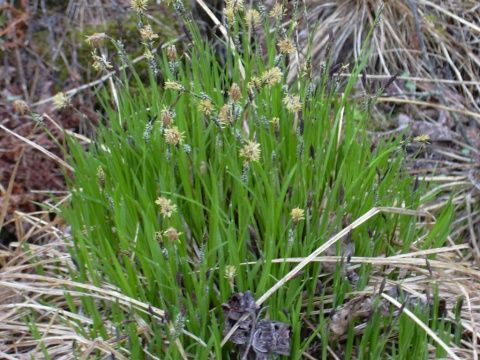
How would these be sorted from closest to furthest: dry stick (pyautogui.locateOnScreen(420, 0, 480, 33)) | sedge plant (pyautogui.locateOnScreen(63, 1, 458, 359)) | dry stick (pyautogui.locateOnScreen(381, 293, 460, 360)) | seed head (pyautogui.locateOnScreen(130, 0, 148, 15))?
dry stick (pyautogui.locateOnScreen(381, 293, 460, 360)), sedge plant (pyautogui.locateOnScreen(63, 1, 458, 359)), seed head (pyautogui.locateOnScreen(130, 0, 148, 15)), dry stick (pyautogui.locateOnScreen(420, 0, 480, 33))

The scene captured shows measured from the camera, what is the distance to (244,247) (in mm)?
1929

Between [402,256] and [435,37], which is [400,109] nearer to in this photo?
[435,37]

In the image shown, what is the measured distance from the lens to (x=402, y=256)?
1945 millimetres

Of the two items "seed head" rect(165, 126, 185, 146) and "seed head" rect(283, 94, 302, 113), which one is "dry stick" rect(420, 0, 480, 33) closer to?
"seed head" rect(283, 94, 302, 113)

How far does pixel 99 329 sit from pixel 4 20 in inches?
103

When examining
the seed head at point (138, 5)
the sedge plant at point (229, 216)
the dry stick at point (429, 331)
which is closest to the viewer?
the dry stick at point (429, 331)

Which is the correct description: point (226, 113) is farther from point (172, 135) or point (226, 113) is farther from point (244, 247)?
point (244, 247)

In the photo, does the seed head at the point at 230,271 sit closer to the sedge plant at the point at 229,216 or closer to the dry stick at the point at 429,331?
the sedge plant at the point at 229,216

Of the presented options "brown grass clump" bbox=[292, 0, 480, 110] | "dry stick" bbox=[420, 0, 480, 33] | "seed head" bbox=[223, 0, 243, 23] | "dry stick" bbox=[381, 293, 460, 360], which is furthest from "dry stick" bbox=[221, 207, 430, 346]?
"dry stick" bbox=[420, 0, 480, 33]

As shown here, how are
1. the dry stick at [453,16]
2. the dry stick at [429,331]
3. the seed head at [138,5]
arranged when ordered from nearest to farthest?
the dry stick at [429,331]
the seed head at [138,5]
the dry stick at [453,16]

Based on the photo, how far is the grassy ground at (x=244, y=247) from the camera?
180 centimetres

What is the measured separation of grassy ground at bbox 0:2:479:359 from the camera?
1.80 m

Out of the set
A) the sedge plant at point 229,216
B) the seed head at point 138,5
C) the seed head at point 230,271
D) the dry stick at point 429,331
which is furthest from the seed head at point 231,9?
the dry stick at point 429,331

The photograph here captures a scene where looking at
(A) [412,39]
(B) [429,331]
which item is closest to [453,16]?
(A) [412,39]
